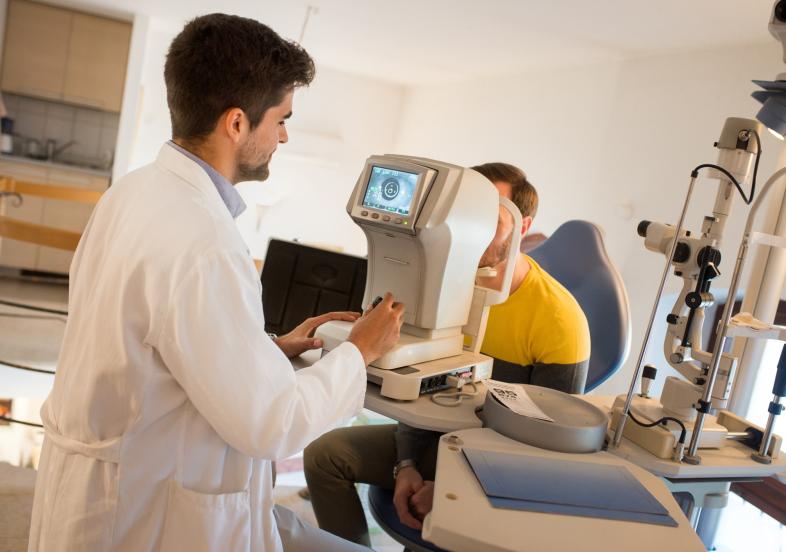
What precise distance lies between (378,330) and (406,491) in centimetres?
41

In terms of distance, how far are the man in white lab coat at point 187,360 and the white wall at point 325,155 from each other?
6329 millimetres

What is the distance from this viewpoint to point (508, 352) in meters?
2.02

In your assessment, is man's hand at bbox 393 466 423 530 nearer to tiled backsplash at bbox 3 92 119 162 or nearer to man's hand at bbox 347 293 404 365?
man's hand at bbox 347 293 404 365

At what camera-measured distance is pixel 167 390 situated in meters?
1.04

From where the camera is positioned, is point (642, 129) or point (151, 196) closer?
point (151, 196)

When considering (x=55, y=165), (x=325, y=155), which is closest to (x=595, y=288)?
(x=55, y=165)

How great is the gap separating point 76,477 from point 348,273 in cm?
157

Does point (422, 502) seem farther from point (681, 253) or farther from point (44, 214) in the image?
point (44, 214)

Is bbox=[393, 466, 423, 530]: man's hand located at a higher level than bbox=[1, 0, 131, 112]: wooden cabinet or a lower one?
lower

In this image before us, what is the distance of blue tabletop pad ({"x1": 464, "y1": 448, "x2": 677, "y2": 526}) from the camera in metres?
1.09

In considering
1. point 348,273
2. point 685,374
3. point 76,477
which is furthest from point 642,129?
point 76,477

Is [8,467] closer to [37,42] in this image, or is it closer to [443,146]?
[37,42]

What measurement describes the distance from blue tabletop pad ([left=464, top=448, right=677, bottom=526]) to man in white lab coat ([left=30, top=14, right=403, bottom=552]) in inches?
10.3

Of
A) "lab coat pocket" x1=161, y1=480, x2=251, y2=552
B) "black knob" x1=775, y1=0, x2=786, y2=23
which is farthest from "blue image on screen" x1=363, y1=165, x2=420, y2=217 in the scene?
"black knob" x1=775, y1=0, x2=786, y2=23
